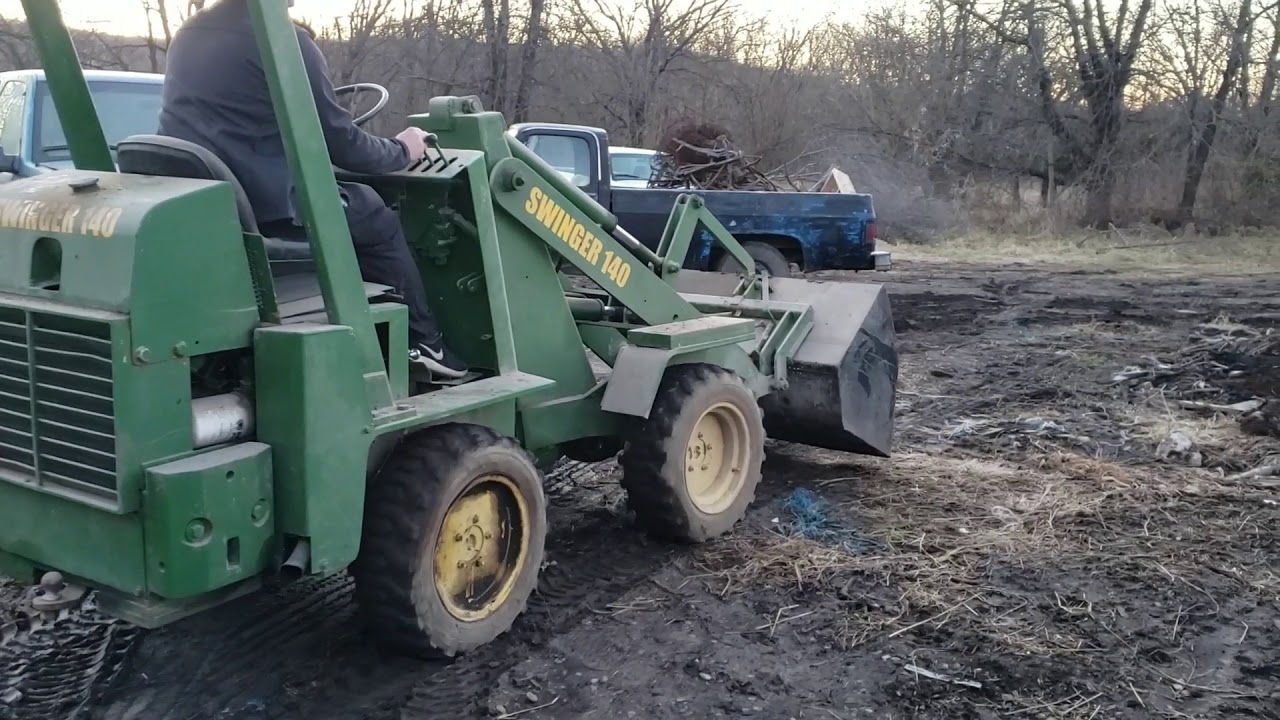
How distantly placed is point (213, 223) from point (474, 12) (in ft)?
64.2

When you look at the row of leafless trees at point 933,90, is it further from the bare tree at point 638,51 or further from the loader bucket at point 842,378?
the loader bucket at point 842,378

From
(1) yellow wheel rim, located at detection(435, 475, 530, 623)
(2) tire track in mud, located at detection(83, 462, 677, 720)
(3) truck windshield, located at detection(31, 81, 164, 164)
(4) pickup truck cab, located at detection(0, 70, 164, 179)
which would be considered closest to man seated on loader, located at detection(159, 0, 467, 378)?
(1) yellow wheel rim, located at detection(435, 475, 530, 623)

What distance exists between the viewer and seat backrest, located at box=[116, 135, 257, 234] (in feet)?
10.9

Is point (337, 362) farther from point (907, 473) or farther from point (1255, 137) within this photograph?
point (1255, 137)

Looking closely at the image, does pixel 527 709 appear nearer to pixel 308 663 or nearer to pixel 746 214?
pixel 308 663

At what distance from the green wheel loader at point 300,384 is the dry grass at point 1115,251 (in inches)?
589

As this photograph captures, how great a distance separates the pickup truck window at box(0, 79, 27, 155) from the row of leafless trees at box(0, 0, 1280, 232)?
10.7 meters

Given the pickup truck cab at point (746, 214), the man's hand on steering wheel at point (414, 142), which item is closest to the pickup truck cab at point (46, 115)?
the pickup truck cab at point (746, 214)

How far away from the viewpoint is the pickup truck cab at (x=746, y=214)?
10.9 m

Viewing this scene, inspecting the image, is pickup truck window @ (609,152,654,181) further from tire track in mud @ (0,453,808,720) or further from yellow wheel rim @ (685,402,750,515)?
tire track in mud @ (0,453,808,720)

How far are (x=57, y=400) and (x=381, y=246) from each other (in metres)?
1.25

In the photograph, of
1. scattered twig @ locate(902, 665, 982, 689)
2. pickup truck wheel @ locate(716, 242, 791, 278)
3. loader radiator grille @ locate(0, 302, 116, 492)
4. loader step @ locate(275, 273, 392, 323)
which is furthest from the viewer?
pickup truck wheel @ locate(716, 242, 791, 278)

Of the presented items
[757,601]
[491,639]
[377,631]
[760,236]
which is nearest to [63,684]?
[377,631]

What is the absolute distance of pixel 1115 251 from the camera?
64.0 feet
